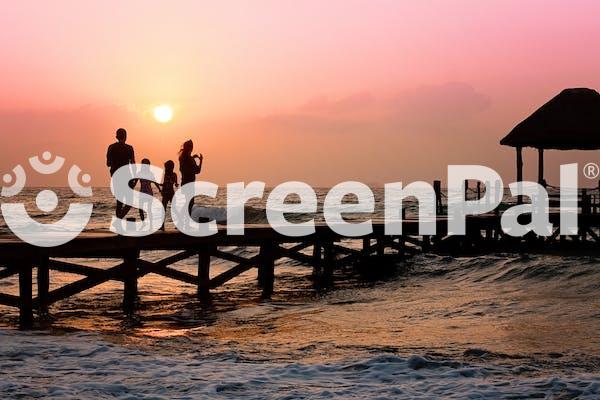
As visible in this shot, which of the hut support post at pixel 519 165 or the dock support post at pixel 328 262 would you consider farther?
the hut support post at pixel 519 165

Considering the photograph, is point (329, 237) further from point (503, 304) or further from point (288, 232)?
point (503, 304)

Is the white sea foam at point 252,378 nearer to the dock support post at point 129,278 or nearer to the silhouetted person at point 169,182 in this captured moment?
the dock support post at point 129,278

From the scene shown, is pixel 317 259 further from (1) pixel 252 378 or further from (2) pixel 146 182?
(1) pixel 252 378

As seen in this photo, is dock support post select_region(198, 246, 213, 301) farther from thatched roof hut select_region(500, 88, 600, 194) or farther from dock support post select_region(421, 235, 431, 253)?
thatched roof hut select_region(500, 88, 600, 194)

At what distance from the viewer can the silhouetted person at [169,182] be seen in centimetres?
1509

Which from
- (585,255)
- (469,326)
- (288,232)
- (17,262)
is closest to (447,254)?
(585,255)

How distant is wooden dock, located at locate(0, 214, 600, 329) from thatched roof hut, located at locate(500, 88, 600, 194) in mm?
2280

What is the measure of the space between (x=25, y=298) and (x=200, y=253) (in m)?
4.46

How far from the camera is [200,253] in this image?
16453 millimetres

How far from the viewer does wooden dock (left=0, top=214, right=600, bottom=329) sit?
12680 mm

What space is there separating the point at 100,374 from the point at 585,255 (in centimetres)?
1708

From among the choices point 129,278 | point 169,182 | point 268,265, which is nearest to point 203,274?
point 268,265

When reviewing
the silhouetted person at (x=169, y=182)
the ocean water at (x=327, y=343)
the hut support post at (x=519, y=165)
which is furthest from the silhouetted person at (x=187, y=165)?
the hut support post at (x=519, y=165)

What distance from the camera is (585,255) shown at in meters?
22.4
